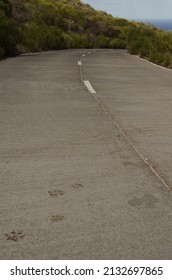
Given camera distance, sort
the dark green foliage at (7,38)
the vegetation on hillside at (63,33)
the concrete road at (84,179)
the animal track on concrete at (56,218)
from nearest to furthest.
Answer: the concrete road at (84,179)
the animal track on concrete at (56,218)
the dark green foliage at (7,38)
the vegetation on hillside at (63,33)

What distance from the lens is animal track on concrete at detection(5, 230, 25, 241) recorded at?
11.8ft

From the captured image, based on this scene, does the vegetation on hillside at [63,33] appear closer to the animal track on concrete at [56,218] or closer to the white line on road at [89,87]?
the white line on road at [89,87]

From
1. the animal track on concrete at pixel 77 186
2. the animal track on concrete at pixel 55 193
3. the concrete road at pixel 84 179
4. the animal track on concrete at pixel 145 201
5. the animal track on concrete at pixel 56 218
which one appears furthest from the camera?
the animal track on concrete at pixel 77 186

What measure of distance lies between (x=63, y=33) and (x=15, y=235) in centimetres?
4760

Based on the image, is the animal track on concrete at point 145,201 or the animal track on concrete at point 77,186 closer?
the animal track on concrete at point 145,201

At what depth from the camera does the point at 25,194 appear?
4.54 metres

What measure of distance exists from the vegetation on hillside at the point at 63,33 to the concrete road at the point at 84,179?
15853 millimetres

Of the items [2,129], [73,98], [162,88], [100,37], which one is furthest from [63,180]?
[100,37]

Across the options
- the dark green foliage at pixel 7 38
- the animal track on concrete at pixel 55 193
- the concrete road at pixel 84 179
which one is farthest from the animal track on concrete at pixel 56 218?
the dark green foliage at pixel 7 38

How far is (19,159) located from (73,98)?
5180 mm

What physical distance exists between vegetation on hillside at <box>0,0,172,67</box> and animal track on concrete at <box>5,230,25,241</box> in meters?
20.8

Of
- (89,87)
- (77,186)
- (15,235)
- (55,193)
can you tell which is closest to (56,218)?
(15,235)

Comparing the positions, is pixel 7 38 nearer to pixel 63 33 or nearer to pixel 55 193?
pixel 55 193

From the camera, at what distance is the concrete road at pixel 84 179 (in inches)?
140
